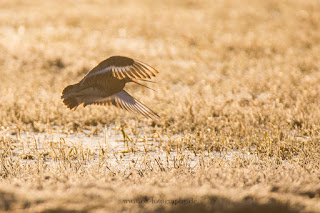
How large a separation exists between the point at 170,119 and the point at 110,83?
7.32 feet

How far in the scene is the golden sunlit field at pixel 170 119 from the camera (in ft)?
11.7

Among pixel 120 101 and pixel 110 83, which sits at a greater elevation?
pixel 110 83

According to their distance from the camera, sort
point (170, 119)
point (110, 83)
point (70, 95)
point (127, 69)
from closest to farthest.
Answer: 1. point (127, 69)
2. point (110, 83)
3. point (70, 95)
4. point (170, 119)

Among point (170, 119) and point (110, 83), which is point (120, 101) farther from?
point (170, 119)

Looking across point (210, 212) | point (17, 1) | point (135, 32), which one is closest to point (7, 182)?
point (210, 212)

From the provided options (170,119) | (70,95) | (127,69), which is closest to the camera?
(127,69)

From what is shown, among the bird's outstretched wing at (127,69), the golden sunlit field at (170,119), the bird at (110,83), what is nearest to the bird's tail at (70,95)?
the bird at (110,83)

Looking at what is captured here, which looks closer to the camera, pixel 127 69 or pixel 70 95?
pixel 127 69

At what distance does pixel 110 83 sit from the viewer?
4.94 metres

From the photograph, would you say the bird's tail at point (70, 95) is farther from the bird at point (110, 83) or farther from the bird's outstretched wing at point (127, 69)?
the bird's outstretched wing at point (127, 69)

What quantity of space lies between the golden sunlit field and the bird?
0.63m

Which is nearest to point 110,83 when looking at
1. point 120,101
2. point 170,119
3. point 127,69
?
point 120,101

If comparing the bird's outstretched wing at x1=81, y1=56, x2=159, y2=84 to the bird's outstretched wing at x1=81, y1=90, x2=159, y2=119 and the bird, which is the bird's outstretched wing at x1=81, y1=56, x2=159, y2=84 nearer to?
the bird

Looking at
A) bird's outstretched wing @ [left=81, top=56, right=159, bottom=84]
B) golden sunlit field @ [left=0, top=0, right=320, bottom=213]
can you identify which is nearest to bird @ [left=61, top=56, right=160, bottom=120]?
bird's outstretched wing @ [left=81, top=56, right=159, bottom=84]
